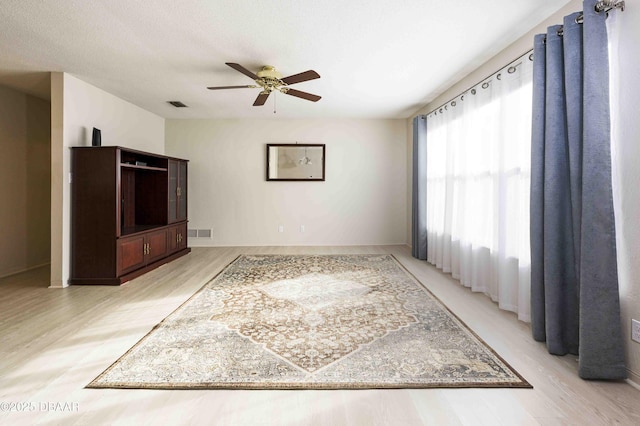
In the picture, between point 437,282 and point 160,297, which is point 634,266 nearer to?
point 437,282

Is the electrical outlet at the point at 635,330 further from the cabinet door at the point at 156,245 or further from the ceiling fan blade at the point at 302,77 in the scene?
the cabinet door at the point at 156,245

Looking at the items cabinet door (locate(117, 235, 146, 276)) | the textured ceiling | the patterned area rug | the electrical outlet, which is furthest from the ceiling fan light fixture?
the electrical outlet

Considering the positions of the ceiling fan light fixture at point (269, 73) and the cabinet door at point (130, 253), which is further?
the cabinet door at point (130, 253)

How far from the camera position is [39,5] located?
2441 millimetres

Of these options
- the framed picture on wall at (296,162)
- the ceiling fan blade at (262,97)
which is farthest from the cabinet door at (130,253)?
the framed picture on wall at (296,162)

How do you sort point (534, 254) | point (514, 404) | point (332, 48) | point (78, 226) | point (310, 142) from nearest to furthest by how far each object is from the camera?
point (514, 404) < point (534, 254) < point (332, 48) < point (78, 226) < point (310, 142)

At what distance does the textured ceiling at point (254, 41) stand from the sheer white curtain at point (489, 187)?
453 mm

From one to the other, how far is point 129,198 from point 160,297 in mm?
2440

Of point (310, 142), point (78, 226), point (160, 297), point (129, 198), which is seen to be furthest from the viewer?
point (310, 142)

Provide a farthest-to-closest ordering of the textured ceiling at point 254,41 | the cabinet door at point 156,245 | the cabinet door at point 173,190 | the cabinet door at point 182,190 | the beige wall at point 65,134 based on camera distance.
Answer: the cabinet door at point 182,190 < the cabinet door at point 173,190 < the cabinet door at point 156,245 < the beige wall at point 65,134 < the textured ceiling at point 254,41

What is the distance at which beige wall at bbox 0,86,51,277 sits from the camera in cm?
443

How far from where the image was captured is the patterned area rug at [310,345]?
1.88 metres

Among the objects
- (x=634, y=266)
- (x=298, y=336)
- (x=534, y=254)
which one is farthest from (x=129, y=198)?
(x=634, y=266)

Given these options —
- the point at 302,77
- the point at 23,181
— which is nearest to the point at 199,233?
the point at 23,181
